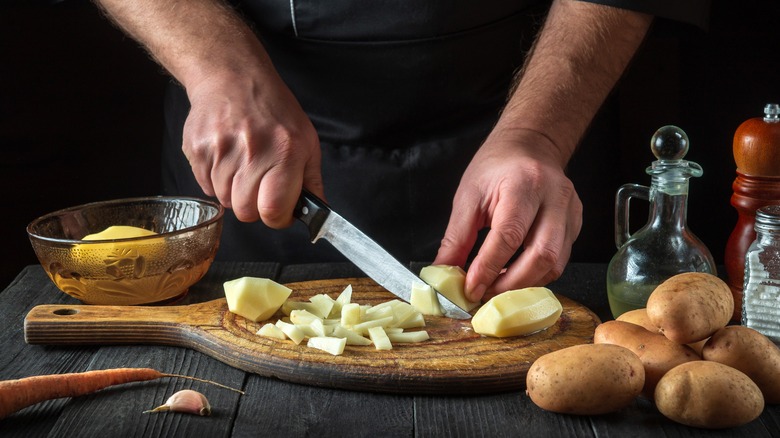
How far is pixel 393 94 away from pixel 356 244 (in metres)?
0.58

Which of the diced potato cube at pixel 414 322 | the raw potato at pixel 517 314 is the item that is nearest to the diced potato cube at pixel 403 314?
the diced potato cube at pixel 414 322

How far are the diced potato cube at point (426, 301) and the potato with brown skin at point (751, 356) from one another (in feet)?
1.71

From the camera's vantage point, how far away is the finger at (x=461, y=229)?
176 centimetres

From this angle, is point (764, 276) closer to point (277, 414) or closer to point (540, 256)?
point (540, 256)

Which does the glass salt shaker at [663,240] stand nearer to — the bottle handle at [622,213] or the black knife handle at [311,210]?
the bottle handle at [622,213]

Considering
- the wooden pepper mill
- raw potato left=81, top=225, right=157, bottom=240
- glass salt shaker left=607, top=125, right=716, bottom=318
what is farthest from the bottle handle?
raw potato left=81, top=225, right=157, bottom=240

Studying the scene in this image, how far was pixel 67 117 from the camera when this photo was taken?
116 inches

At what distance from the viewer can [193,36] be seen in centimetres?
194

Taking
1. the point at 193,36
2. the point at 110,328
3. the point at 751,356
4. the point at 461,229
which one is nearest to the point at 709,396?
the point at 751,356

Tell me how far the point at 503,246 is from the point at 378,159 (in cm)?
71

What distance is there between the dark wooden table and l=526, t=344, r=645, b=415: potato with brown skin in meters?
0.03

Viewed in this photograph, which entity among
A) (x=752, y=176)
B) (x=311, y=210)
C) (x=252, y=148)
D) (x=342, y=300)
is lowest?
(x=342, y=300)

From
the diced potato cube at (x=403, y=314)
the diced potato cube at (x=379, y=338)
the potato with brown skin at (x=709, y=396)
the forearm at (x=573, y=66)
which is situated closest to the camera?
the potato with brown skin at (x=709, y=396)

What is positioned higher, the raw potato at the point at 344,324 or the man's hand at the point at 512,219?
the man's hand at the point at 512,219
